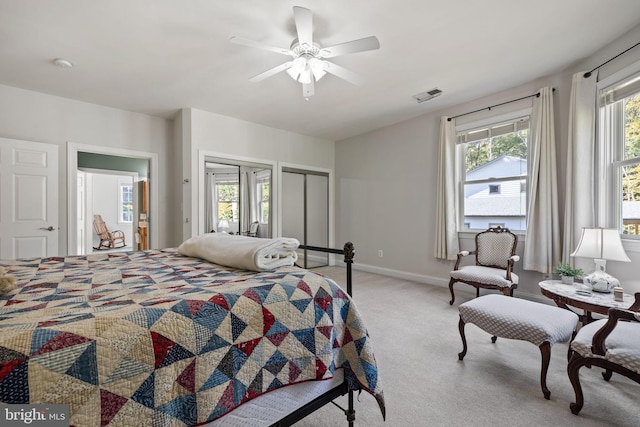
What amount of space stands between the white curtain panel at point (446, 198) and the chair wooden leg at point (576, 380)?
2450mm

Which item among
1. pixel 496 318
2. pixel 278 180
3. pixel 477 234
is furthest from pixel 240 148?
pixel 496 318

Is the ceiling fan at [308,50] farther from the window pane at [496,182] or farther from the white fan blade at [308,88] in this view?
the window pane at [496,182]

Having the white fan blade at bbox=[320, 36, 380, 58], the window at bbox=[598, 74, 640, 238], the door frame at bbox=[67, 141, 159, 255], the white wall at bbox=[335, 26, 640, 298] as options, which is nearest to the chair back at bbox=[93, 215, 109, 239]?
the door frame at bbox=[67, 141, 159, 255]

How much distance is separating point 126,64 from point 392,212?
4031mm

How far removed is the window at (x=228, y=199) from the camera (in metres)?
4.48

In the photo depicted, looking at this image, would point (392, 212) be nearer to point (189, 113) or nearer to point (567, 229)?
point (567, 229)

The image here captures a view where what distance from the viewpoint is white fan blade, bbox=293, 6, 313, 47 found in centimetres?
192

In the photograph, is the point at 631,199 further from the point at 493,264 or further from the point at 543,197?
the point at 493,264

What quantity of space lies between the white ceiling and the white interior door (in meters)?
0.78

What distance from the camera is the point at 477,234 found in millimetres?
3680

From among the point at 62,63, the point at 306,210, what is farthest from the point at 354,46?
the point at 306,210

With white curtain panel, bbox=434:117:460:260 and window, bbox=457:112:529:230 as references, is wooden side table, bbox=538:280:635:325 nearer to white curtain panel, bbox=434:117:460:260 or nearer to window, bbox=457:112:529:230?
window, bbox=457:112:529:230

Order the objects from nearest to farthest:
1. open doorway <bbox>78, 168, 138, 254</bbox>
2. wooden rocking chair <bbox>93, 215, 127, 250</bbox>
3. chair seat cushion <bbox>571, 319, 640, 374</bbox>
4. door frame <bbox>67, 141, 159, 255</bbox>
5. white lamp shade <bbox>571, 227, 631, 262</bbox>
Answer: chair seat cushion <bbox>571, 319, 640, 374</bbox> → white lamp shade <bbox>571, 227, 631, 262</bbox> → door frame <bbox>67, 141, 159, 255</bbox> → open doorway <bbox>78, 168, 138, 254</bbox> → wooden rocking chair <bbox>93, 215, 127, 250</bbox>

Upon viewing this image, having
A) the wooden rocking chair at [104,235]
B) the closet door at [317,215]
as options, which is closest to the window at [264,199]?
the closet door at [317,215]
